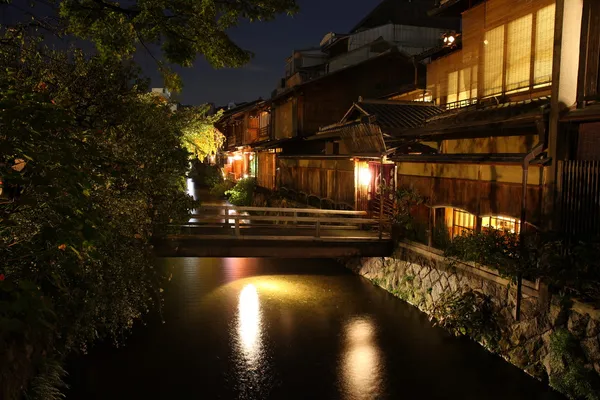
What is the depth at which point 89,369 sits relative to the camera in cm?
1126

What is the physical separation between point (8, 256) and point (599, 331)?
9.98m

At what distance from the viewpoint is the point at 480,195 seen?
12680 mm

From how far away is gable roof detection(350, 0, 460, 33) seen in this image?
1535 inches

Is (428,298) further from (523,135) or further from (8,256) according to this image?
(8,256)

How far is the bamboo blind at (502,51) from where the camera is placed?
12805 mm

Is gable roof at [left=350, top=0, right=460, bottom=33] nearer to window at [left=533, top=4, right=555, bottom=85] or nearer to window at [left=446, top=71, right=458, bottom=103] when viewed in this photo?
window at [left=446, top=71, right=458, bottom=103]

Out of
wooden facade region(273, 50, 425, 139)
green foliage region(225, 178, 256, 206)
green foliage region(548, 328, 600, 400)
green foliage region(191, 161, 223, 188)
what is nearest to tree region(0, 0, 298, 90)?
green foliage region(548, 328, 600, 400)

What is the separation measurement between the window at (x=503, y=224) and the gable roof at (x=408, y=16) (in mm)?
30064

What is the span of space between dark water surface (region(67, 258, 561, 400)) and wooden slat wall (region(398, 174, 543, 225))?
3.65 m

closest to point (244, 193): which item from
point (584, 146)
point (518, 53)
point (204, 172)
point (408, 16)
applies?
point (408, 16)

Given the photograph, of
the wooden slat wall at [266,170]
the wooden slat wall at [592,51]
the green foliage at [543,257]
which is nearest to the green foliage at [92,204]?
the green foliage at [543,257]

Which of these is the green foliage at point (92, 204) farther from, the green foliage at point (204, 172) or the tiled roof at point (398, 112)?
the green foliage at point (204, 172)

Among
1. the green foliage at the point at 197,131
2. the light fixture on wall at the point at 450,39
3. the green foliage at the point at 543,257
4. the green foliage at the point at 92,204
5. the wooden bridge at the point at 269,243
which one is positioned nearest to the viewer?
the green foliage at the point at 92,204

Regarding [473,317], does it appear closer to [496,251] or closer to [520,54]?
[496,251]
